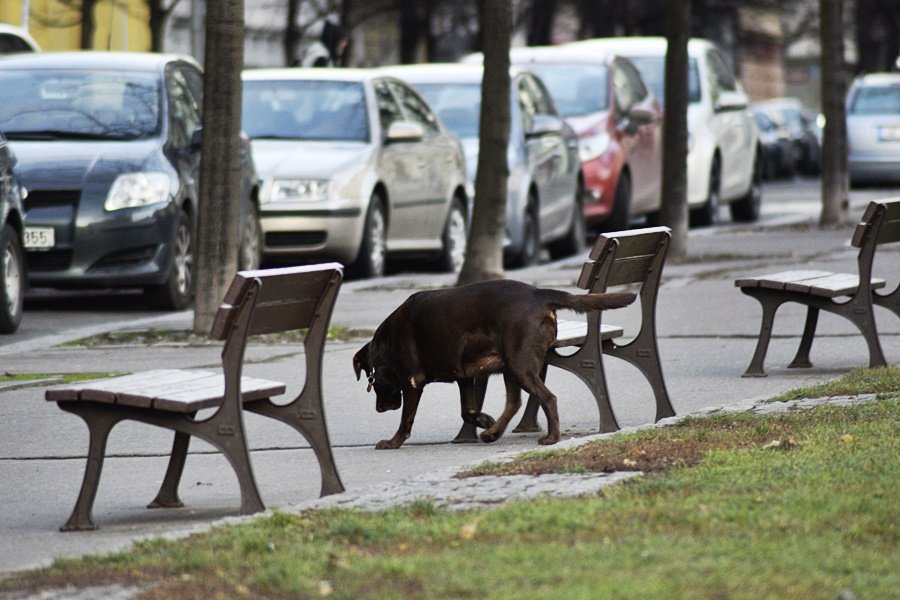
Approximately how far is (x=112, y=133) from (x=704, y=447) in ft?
26.6

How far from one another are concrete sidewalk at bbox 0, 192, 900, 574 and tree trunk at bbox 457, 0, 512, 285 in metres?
0.58

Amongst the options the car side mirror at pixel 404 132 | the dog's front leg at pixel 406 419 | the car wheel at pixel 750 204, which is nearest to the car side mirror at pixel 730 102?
the car wheel at pixel 750 204

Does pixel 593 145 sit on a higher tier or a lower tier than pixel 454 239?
higher

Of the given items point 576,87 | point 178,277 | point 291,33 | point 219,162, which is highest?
point 291,33

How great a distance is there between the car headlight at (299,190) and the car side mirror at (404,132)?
73cm

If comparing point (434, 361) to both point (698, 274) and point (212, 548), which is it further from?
point (698, 274)

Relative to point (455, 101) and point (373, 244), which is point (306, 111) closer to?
point (373, 244)

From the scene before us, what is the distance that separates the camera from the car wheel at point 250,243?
599 inches

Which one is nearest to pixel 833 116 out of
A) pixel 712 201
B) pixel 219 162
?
pixel 712 201

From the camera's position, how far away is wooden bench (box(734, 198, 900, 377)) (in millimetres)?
10320

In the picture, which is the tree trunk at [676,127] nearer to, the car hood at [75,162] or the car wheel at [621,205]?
the car wheel at [621,205]

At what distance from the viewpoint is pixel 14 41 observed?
64.2ft

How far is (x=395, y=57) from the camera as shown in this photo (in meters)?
63.0

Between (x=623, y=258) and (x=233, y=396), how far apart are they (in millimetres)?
2559
